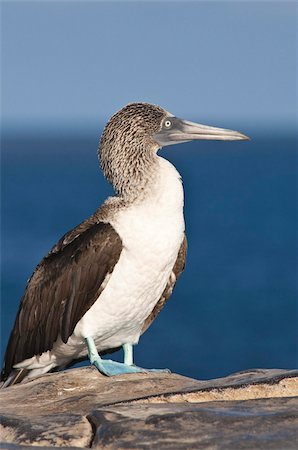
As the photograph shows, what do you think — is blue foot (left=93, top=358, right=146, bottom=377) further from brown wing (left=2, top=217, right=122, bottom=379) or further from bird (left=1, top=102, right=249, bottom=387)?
brown wing (left=2, top=217, right=122, bottom=379)

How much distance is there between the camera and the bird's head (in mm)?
11156

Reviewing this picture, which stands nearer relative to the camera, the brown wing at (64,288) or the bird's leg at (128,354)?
the brown wing at (64,288)

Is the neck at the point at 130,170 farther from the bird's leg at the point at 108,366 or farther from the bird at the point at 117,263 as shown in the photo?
the bird's leg at the point at 108,366

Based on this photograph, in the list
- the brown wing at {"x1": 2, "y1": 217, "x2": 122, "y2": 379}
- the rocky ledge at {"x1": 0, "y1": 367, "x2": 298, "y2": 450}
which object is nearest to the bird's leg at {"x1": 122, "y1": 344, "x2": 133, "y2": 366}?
the brown wing at {"x1": 2, "y1": 217, "x2": 122, "y2": 379}

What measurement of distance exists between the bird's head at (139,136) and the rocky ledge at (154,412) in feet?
5.92

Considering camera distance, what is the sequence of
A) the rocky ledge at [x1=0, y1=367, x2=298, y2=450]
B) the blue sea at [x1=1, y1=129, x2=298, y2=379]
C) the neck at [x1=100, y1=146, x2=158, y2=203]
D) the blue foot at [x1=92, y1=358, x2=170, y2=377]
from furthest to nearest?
the blue sea at [x1=1, y1=129, x2=298, y2=379] < the neck at [x1=100, y1=146, x2=158, y2=203] < the blue foot at [x1=92, y1=358, x2=170, y2=377] < the rocky ledge at [x1=0, y1=367, x2=298, y2=450]

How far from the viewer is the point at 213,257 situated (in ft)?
200

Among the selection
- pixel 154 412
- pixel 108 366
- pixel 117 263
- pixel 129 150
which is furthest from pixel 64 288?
pixel 154 412

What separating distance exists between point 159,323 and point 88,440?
106ft

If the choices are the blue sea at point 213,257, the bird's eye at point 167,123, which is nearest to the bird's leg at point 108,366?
the bird's eye at point 167,123

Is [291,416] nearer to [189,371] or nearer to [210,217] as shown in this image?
[189,371]

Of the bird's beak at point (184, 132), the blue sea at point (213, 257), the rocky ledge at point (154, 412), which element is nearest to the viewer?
the rocky ledge at point (154, 412)

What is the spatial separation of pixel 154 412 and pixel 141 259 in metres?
2.32

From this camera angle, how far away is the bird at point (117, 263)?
1085cm
